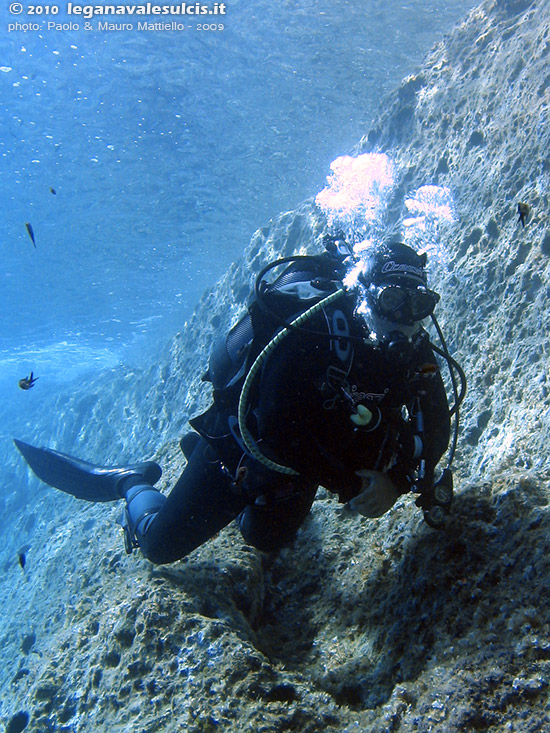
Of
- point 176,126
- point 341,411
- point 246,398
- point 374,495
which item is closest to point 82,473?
point 246,398

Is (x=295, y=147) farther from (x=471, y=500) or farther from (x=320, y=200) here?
(x=471, y=500)

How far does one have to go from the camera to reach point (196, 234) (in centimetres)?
2005

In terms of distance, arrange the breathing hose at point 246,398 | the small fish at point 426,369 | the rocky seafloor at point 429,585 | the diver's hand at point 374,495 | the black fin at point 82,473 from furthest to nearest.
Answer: the black fin at point 82,473 < the breathing hose at point 246,398 < the small fish at point 426,369 < the diver's hand at point 374,495 < the rocky seafloor at point 429,585

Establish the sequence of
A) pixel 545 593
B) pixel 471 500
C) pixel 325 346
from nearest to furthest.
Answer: pixel 545 593 → pixel 471 500 → pixel 325 346

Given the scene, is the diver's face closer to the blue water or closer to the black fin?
the black fin

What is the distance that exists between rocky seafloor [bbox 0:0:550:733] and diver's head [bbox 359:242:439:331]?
3.33ft

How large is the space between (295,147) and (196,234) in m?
6.76

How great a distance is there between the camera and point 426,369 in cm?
225

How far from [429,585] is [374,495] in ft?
1.68

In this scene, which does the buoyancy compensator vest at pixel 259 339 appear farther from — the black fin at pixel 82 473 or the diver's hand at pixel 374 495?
the black fin at pixel 82 473

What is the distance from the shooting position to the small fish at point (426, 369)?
7.37 ft

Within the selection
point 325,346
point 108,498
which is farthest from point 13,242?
point 325,346

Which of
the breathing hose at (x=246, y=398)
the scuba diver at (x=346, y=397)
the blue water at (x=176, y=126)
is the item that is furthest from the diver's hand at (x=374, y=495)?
the blue water at (x=176, y=126)

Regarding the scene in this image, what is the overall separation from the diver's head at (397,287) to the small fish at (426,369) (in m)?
0.23
